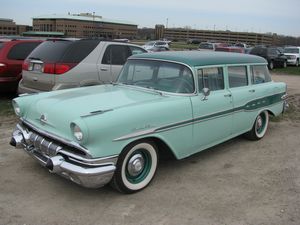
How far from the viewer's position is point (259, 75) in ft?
22.1

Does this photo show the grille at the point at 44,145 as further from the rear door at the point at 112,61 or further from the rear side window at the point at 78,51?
the rear door at the point at 112,61

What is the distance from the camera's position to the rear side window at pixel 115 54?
8.29m

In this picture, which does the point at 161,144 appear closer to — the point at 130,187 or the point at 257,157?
the point at 130,187

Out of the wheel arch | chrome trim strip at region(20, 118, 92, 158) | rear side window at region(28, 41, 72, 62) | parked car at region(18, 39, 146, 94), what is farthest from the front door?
rear side window at region(28, 41, 72, 62)

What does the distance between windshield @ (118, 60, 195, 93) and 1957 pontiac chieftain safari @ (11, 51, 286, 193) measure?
0.01 m

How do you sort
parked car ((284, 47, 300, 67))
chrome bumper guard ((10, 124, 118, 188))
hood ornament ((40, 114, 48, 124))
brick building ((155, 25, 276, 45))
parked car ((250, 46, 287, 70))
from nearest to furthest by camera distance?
chrome bumper guard ((10, 124, 118, 188)) < hood ornament ((40, 114, 48, 124)) < parked car ((250, 46, 287, 70)) < parked car ((284, 47, 300, 67)) < brick building ((155, 25, 276, 45))

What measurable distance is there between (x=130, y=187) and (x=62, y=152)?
899 millimetres

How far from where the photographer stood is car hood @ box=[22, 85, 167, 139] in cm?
414

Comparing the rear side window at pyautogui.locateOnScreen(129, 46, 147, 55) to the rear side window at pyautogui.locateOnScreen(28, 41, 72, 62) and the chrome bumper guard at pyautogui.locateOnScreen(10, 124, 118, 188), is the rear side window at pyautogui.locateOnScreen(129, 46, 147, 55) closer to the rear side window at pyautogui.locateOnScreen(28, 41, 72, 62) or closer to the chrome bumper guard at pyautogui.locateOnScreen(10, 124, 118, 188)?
the rear side window at pyautogui.locateOnScreen(28, 41, 72, 62)

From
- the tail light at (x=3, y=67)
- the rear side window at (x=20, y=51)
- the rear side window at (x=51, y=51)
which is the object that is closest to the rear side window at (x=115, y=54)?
the rear side window at (x=51, y=51)

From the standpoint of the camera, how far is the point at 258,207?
4145mm

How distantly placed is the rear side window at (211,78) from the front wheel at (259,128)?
140 cm

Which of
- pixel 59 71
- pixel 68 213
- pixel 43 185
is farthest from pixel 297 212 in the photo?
pixel 59 71

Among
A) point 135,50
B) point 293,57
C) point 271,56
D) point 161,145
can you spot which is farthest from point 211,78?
point 293,57
